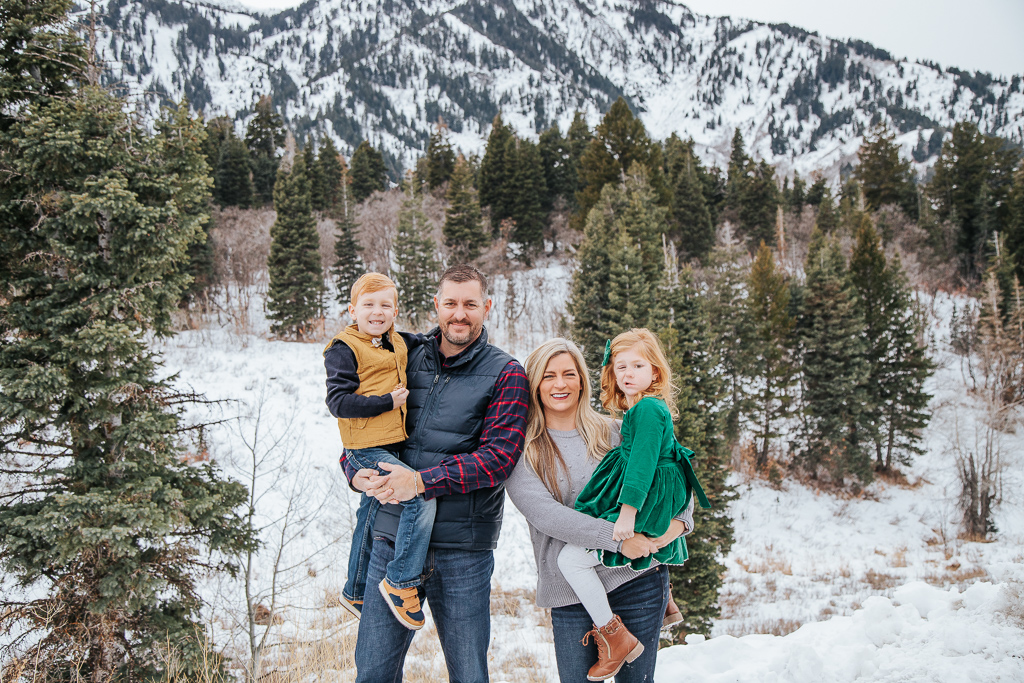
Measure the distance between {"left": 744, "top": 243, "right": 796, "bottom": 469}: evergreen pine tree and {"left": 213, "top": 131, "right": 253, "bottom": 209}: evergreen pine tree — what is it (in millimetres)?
34136

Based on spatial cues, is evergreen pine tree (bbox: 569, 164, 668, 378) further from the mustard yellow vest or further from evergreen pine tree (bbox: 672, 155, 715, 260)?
the mustard yellow vest

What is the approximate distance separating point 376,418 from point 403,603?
911 mm

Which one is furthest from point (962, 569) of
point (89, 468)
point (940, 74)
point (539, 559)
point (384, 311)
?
point (940, 74)

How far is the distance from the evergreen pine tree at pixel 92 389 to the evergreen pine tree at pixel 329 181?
31.2 metres

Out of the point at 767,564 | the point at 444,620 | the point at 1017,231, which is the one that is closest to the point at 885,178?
the point at 1017,231

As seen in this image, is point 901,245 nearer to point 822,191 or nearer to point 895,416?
point 822,191

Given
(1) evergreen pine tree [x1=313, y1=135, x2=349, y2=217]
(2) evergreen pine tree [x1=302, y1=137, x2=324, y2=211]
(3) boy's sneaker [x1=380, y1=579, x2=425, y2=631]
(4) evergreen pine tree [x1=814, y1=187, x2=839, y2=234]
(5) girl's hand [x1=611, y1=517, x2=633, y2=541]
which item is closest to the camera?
(5) girl's hand [x1=611, y1=517, x2=633, y2=541]

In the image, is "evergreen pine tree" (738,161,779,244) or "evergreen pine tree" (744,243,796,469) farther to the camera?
"evergreen pine tree" (738,161,779,244)

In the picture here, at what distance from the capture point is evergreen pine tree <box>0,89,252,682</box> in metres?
5.74

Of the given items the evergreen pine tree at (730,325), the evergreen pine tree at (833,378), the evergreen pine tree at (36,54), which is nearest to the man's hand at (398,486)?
the evergreen pine tree at (36,54)

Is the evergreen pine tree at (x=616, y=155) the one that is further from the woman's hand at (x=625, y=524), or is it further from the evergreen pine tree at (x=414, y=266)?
the woman's hand at (x=625, y=524)

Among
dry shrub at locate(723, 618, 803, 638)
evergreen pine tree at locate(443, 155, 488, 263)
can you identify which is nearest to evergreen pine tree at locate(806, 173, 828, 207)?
evergreen pine tree at locate(443, 155, 488, 263)

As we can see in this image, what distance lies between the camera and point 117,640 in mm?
6172

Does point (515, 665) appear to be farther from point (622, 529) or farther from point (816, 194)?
point (816, 194)
